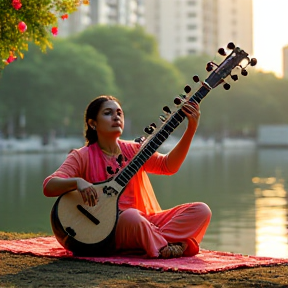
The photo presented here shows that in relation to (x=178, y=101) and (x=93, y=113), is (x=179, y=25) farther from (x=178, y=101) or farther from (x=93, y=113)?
(x=178, y=101)

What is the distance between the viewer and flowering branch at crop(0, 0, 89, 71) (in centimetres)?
774

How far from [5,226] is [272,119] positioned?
76160 millimetres

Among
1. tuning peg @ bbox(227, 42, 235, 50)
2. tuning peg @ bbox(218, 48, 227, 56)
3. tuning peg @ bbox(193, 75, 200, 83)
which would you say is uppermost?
tuning peg @ bbox(227, 42, 235, 50)

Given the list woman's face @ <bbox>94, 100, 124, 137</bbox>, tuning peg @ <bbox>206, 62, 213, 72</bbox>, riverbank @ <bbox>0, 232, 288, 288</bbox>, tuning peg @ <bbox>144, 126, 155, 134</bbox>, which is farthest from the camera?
woman's face @ <bbox>94, 100, 124, 137</bbox>

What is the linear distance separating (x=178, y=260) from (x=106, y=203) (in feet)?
2.17

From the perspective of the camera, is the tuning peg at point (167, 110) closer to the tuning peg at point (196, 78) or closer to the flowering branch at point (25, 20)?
the tuning peg at point (196, 78)

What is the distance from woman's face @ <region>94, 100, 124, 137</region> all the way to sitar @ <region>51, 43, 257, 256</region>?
11.7 inches

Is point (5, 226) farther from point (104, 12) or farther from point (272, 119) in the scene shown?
point (104, 12)

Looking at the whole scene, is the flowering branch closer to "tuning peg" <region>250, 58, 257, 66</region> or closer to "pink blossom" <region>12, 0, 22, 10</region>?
"pink blossom" <region>12, 0, 22, 10</region>

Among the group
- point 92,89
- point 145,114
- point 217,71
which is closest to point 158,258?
point 217,71

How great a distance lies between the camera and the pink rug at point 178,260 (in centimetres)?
567

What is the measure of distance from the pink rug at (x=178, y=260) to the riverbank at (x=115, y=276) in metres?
0.08

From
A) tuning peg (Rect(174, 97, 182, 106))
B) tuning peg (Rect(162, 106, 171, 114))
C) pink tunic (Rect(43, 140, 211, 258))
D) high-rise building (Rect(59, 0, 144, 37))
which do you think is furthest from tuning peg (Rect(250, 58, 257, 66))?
high-rise building (Rect(59, 0, 144, 37))

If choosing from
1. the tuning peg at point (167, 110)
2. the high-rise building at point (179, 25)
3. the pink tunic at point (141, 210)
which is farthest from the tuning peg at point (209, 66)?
the high-rise building at point (179, 25)
